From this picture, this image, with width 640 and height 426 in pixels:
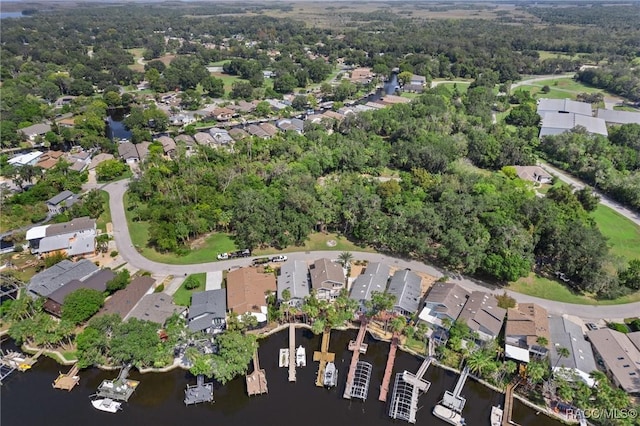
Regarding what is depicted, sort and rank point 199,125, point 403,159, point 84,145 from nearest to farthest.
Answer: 1. point 403,159
2. point 84,145
3. point 199,125

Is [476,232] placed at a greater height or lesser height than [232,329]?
greater

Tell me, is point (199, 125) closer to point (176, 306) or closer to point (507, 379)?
point (176, 306)

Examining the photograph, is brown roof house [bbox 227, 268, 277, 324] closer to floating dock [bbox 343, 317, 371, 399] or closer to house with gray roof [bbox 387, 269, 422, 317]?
floating dock [bbox 343, 317, 371, 399]

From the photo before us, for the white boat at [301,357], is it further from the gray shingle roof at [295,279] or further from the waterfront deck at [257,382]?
the gray shingle roof at [295,279]

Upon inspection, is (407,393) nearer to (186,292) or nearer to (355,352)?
(355,352)

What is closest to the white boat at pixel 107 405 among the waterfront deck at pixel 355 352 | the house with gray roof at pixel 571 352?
the waterfront deck at pixel 355 352

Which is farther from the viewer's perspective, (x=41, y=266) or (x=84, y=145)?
(x=84, y=145)

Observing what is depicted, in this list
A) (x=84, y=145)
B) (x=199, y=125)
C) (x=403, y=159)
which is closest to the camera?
(x=403, y=159)

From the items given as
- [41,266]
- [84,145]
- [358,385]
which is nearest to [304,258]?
[358,385]

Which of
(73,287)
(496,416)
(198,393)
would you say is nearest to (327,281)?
(198,393)
